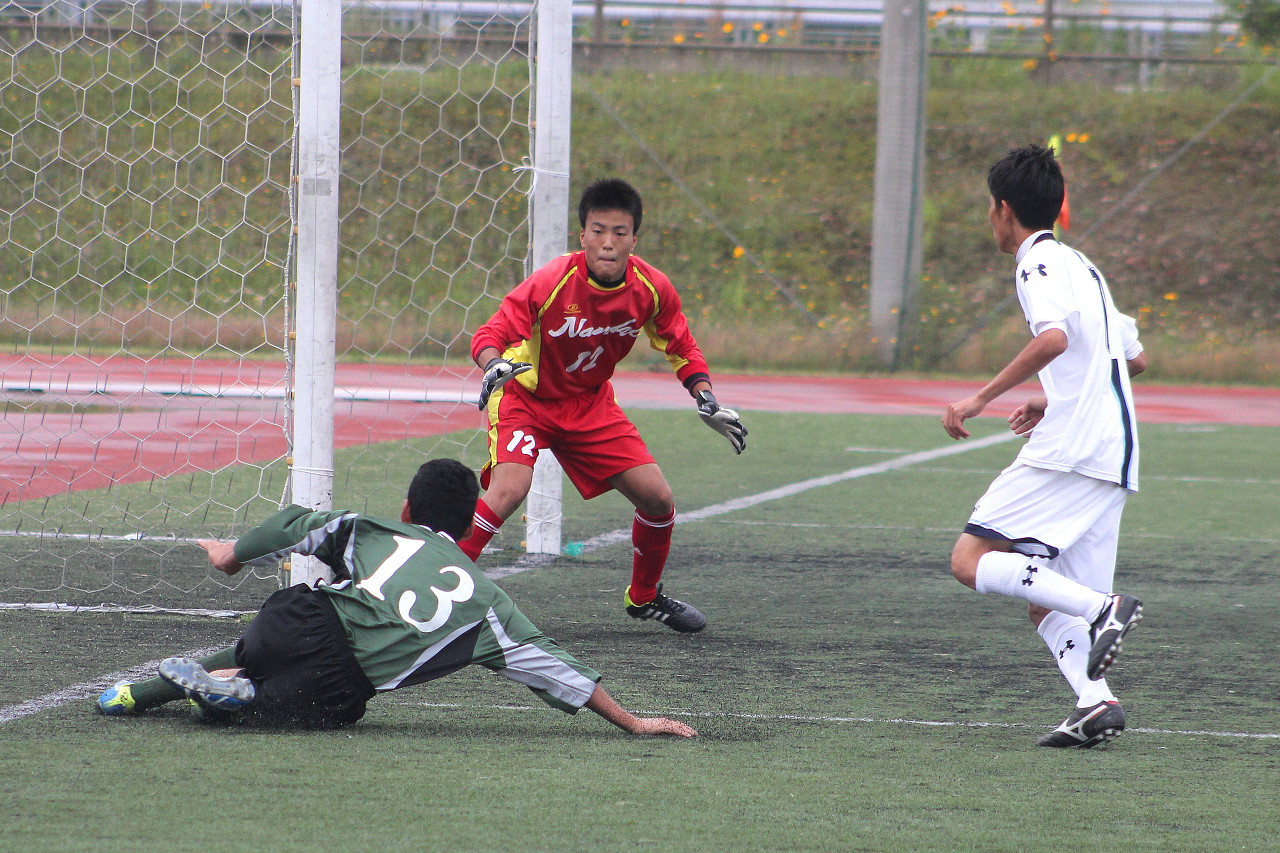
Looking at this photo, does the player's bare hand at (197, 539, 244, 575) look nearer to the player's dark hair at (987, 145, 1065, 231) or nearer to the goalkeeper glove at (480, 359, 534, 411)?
the goalkeeper glove at (480, 359, 534, 411)

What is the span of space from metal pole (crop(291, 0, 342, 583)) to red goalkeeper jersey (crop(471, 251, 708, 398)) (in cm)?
66

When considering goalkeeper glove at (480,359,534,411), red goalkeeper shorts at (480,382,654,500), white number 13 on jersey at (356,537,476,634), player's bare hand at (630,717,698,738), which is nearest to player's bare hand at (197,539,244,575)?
white number 13 on jersey at (356,537,476,634)

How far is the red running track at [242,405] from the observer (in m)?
9.52

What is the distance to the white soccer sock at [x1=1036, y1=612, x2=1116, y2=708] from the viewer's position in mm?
3814

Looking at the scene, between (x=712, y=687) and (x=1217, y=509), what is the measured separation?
5617 mm

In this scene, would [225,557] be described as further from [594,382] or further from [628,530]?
[628,530]

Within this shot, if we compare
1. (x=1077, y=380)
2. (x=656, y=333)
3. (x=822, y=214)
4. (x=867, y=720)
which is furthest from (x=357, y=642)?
(x=822, y=214)

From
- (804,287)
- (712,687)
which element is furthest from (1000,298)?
(712,687)

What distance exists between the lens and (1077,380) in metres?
3.90

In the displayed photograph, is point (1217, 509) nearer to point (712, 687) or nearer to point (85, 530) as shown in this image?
point (712, 687)

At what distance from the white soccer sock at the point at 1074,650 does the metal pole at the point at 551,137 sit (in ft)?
10.2

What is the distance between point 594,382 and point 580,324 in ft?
0.93

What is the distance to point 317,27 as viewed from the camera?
17.6ft

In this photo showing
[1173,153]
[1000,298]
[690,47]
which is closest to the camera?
[1000,298]
